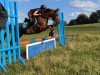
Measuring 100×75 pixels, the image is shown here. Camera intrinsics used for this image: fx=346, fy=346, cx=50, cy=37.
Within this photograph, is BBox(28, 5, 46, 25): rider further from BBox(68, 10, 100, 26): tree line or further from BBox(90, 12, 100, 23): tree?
BBox(90, 12, 100, 23): tree

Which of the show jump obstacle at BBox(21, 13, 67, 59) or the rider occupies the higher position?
the rider

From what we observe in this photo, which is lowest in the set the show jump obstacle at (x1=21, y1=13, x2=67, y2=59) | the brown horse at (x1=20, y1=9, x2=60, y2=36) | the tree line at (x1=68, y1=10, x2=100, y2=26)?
the tree line at (x1=68, y1=10, x2=100, y2=26)

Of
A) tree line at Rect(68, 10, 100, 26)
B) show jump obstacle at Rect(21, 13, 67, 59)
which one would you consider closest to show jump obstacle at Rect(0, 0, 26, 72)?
show jump obstacle at Rect(21, 13, 67, 59)

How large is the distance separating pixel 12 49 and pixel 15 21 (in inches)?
34.4

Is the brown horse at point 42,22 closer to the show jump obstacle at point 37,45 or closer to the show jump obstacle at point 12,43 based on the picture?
the show jump obstacle at point 37,45

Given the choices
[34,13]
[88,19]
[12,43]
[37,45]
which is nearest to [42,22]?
[34,13]

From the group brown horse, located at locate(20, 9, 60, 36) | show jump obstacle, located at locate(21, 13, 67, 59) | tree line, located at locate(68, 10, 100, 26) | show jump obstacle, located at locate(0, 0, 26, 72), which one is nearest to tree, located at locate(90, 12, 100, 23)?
tree line, located at locate(68, 10, 100, 26)

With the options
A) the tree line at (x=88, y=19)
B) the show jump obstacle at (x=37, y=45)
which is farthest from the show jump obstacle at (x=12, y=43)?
the tree line at (x=88, y=19)

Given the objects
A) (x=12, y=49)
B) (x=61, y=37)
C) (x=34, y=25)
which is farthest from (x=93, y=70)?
(x=61, y=37)

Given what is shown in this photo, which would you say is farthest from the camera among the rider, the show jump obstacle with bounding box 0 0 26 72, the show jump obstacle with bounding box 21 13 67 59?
the rider

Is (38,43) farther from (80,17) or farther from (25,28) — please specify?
(80,17)

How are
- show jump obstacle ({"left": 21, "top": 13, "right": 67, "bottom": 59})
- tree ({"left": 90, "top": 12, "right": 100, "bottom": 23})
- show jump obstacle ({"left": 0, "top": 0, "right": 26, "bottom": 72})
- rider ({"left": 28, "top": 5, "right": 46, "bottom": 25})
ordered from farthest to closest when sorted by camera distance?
tree ({"left": 90, "top": 12, "right": 100, "bottom": 23})
rider ({"left": 28, "top": 5, "right": 46, "bottom": 25})
show jump obstacle ({"left": 21, "top": 13, "right": 67, "bottom": 59})
show jump obstacle ({"left": 0, "top": 0, "right": 26, "bottom": 72})

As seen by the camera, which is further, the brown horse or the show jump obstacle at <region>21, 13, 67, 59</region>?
the brown horse

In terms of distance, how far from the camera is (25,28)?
14922mm
